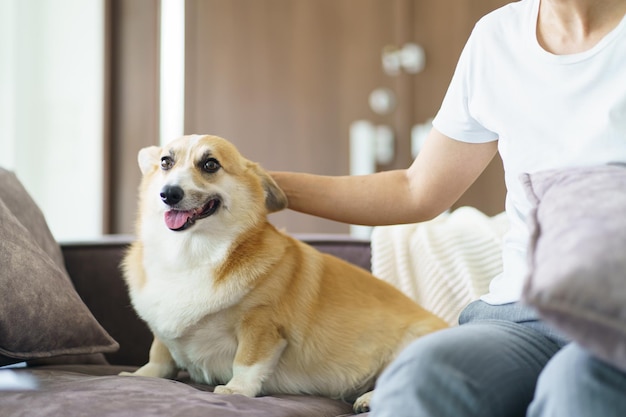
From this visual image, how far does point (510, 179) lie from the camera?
44.9 inches

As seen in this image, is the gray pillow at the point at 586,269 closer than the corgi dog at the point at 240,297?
Yes

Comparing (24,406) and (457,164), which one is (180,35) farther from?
(24,406)

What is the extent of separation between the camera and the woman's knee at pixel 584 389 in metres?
0.70

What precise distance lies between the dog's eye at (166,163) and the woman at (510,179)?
207mm

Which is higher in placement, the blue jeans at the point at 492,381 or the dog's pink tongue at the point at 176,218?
the dog's pink tongue at the point at 176,218

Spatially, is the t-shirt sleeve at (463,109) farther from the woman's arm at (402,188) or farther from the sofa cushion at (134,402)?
the sofa cushion at (134,402)

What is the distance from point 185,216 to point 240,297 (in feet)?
0.57

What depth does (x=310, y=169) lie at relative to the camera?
10.8ft

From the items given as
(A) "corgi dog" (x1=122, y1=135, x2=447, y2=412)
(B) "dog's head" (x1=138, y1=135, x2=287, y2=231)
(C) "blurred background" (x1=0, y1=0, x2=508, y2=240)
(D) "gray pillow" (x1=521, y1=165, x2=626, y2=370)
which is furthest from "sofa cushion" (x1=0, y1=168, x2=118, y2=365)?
(C) "blurred background" (x1=0, y1=0, x2=508, y2=240)

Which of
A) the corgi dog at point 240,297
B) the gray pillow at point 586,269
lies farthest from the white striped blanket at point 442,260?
the gray pillow at point 586,269

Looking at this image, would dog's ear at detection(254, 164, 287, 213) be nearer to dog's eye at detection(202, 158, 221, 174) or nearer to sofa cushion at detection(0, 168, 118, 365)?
dog's eye at detection(202, 158, 221, 174)

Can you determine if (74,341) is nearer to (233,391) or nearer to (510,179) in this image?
(233,391)

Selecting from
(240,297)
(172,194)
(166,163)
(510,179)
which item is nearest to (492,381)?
(510,179)

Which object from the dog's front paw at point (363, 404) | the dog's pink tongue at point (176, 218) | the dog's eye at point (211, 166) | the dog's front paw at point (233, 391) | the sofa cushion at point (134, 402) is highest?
the dog's eye at point (211, 166)
